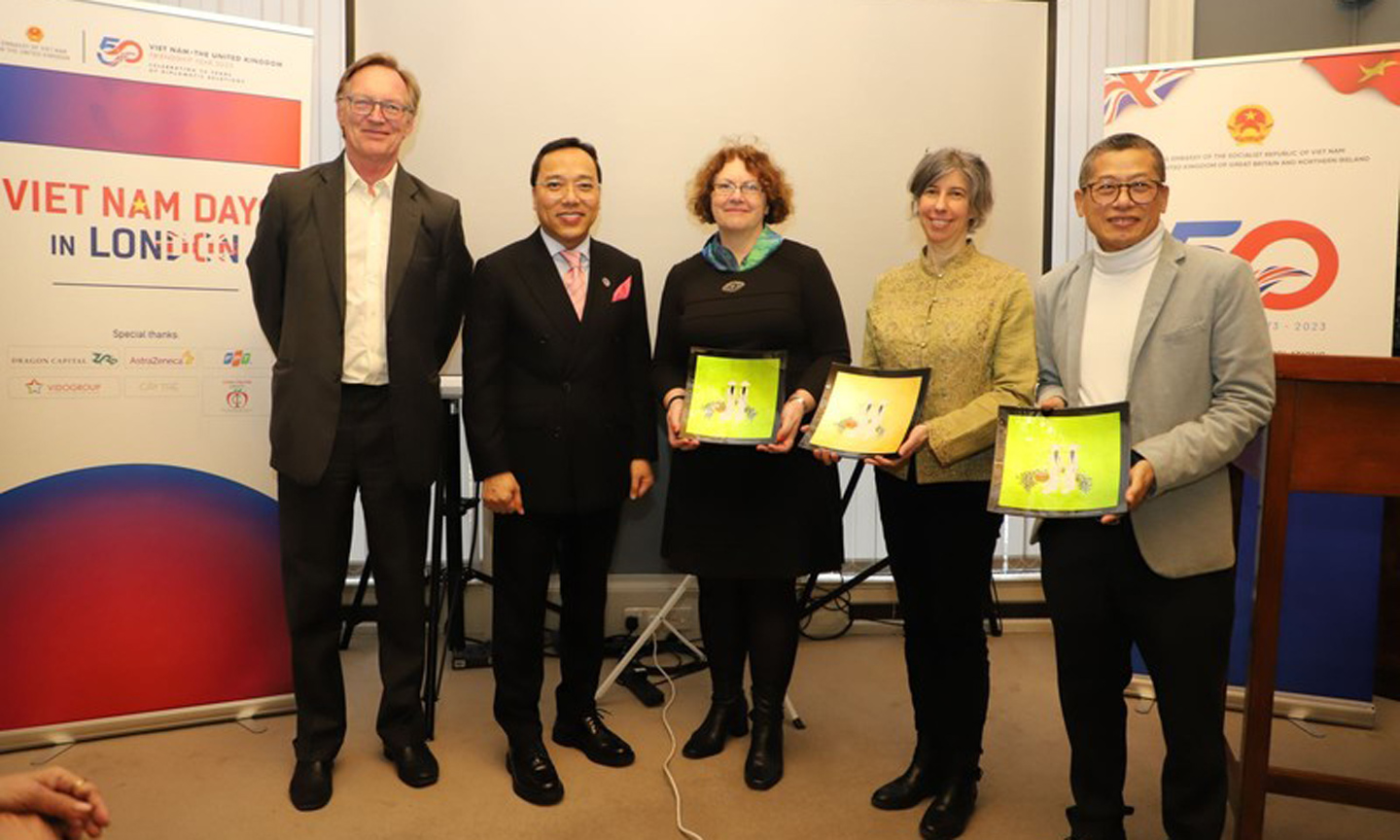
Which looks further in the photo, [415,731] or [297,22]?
[297,22]

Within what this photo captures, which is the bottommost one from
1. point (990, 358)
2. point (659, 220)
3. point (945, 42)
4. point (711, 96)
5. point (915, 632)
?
point (915, 632)

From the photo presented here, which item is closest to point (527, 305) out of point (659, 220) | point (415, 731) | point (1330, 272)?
point (415, 731)

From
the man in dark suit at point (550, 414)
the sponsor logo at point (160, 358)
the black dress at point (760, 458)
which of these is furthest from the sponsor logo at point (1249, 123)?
the sponsor logo at point (160, 358)

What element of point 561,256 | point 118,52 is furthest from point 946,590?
point 118,52

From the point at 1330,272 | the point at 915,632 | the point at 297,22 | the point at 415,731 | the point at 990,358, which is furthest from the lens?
the point at 297,22

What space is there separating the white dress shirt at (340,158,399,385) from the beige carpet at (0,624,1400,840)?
1.15 meters

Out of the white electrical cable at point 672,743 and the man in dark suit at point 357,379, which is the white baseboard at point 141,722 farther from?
the white electrical cable at point 672,743

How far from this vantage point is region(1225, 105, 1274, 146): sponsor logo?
10.2 ft

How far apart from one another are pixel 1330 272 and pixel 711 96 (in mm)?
2307

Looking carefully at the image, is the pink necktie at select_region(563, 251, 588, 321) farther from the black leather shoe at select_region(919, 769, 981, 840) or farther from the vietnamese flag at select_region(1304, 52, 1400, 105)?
the vietnamese flag at select_region(1304, 52, 1400, 105)

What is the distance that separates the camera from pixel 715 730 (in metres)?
2.77

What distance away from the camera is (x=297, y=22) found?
361 centimetres

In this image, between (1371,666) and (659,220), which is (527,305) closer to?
(659,220)

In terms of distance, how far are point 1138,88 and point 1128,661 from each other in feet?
6.96
